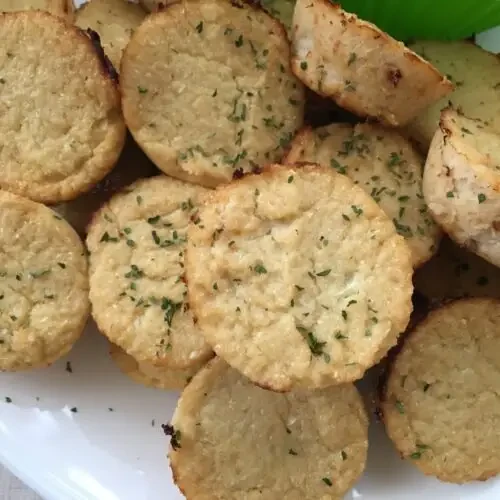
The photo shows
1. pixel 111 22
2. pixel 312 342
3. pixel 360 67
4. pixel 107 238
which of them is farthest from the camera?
pixel 111 22

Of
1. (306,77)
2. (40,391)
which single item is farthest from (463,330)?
(40,391)

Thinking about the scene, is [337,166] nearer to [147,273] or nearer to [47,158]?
[147,273]

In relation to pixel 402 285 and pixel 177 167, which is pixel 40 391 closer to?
pixel 177 167

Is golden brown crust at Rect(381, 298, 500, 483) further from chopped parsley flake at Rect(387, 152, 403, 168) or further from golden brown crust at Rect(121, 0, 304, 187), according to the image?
golden brown crust at Rect(121, 0, 304, 187)

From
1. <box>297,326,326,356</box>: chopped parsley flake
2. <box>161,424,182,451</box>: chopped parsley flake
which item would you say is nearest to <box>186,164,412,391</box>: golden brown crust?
<box>297,326,326,356</box>: chopped parsley flake

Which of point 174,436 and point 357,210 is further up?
point 357,210

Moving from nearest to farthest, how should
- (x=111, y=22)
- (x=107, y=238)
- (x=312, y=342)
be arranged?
(x=312, y=342) < (x=107, y=238) < (x=111, y=22)

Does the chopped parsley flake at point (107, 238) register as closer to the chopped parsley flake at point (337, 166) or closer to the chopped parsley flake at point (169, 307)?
the chopped parsley flake at point (169, 307)

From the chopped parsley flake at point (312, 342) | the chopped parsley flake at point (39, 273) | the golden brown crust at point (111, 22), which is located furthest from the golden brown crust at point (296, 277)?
the golden brown crust at point (111, 22)

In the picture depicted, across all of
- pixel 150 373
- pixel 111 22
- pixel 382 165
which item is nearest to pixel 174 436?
pixel 150 373
